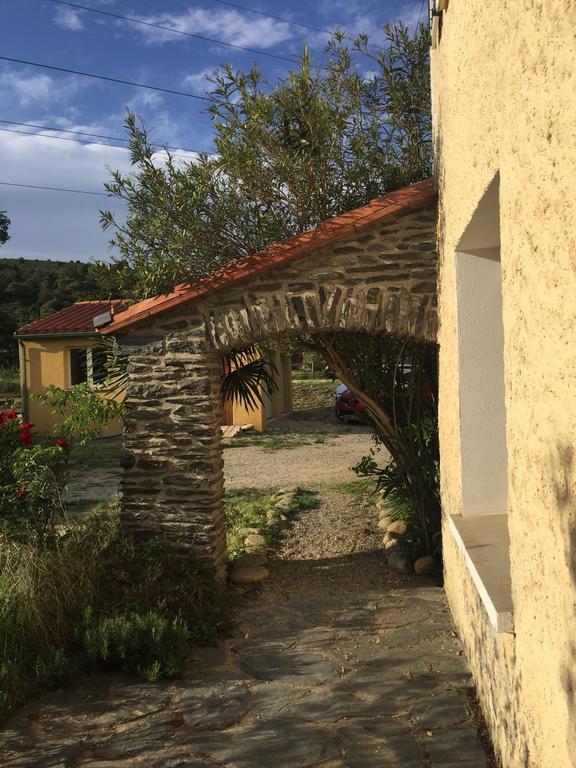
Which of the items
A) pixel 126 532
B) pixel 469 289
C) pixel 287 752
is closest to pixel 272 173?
pixel 469 289

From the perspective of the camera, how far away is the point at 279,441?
612 inches

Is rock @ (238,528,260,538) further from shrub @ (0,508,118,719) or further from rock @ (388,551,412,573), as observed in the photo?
shrub @ (0,508,118,719)

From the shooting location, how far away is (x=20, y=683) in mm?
4102

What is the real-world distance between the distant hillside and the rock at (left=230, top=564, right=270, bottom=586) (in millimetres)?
18923

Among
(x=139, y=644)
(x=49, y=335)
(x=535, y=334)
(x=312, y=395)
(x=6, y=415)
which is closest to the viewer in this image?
(x=535, y=334)

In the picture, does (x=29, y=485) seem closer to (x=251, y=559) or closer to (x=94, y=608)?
(x=94, y=608)

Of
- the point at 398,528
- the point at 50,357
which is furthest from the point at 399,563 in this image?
the point at 50,357

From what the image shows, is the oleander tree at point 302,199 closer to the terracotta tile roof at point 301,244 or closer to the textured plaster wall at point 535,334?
the terracotta tile roof at point 301,244

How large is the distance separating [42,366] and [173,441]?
11.4 m

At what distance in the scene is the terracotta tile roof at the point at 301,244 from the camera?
5258 mm

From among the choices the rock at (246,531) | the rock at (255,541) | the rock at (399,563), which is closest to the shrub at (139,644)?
the rock at (399,563)

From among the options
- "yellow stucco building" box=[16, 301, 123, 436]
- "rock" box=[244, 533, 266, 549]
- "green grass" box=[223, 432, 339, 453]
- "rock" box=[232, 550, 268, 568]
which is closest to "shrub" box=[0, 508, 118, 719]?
"rock" box=[232, 550, 268, 568]

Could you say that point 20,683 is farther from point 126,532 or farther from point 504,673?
point 504,673

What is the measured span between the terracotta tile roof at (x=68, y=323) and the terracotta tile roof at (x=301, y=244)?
9811mm
